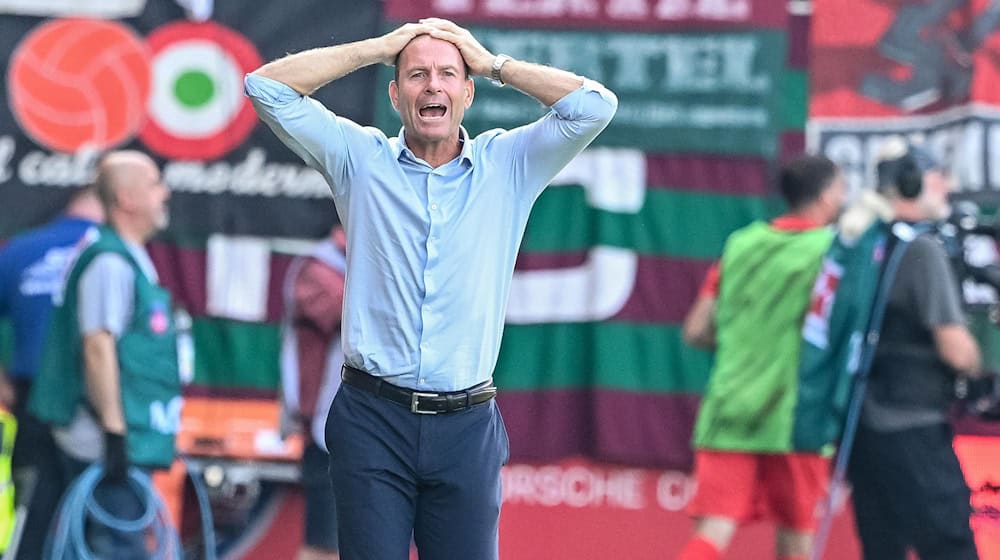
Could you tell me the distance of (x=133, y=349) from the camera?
6.34 meters

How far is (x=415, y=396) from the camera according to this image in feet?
13.2

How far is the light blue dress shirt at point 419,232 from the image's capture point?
4.06m

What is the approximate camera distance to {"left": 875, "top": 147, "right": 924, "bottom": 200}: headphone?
5.88 metres

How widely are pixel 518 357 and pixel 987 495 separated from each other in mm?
2303

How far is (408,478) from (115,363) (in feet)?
8.56

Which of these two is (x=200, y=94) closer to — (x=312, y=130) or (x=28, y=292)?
(x=28, y=292)

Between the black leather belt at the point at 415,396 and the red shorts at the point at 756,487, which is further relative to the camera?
the red shorts at the point at 756,487

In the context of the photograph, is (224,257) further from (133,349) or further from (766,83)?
(766,83)

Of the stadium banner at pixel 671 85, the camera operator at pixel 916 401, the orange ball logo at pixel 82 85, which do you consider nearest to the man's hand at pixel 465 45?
the camera operator at pixel 916 401

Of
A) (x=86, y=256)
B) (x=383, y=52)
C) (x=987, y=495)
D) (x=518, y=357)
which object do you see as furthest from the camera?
(x=518, y=357)

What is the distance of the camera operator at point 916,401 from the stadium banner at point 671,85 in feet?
5.07

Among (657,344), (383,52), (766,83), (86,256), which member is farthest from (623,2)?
(383,52)

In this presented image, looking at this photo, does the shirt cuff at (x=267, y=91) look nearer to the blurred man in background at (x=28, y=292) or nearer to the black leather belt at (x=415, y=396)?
the black leather belt at (x=415, y=396)

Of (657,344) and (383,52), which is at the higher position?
(383,52)
